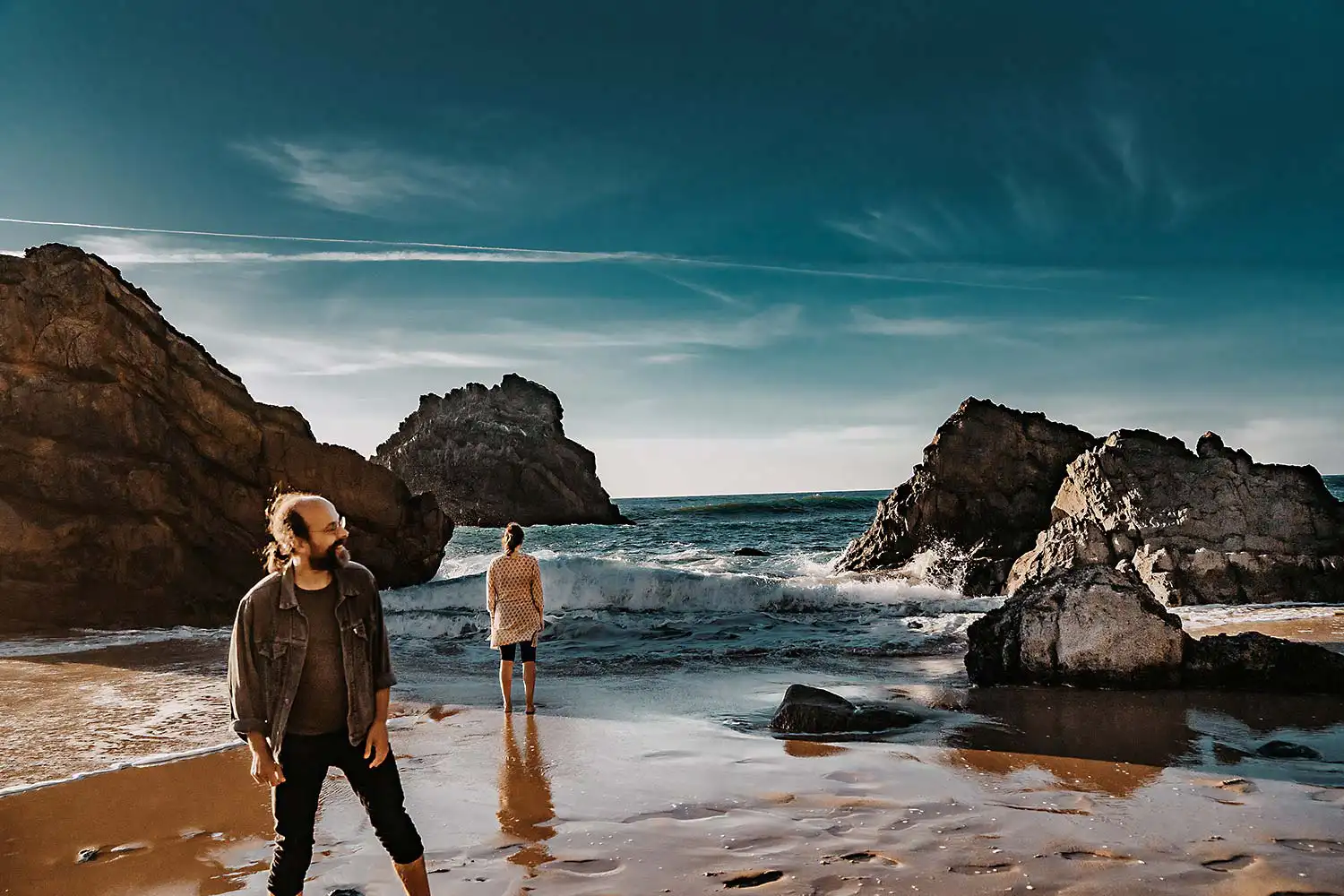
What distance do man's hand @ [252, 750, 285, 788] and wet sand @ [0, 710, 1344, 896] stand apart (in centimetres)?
117

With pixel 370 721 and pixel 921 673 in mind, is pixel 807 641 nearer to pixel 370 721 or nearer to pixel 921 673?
pixel 921 673

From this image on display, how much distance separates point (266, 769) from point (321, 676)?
394 millimetres

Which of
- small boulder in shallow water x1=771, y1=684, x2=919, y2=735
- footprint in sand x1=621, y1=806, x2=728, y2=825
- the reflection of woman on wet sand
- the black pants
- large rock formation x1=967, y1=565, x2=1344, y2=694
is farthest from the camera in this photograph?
large rock formation x1=967, y1=565, x2=1344, y2=694

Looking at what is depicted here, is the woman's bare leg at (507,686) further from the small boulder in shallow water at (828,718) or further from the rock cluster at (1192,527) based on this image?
the rock cluster at (1192,527)

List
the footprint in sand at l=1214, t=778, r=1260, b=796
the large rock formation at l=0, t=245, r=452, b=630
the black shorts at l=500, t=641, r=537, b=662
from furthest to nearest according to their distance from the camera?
the large rock formation at l=0, t=245, r=452, b=630
the black shorts at l=500, t=641, r=537, b=662
the footprint in sand at l=1214, t=778, r=1260, b=796

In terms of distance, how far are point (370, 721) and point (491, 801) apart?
2.44 m

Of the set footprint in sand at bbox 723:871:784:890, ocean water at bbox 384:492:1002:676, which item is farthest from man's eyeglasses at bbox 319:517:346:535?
ocean water at bbox 384:492:1002:676

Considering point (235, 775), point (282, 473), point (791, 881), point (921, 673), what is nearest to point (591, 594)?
point (282, 473)

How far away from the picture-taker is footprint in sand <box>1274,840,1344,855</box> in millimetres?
4582

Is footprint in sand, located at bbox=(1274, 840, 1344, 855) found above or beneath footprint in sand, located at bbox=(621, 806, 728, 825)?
beneath

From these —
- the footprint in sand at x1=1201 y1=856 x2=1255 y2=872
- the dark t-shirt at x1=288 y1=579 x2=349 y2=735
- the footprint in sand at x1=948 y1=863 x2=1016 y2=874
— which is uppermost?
the dark t-shirt at x1=288 y1=579 x2=349 y2=735

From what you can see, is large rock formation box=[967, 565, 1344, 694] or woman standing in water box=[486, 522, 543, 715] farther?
woman standing in water box=[486, 522, 543, 715]

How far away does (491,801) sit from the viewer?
5906 mm

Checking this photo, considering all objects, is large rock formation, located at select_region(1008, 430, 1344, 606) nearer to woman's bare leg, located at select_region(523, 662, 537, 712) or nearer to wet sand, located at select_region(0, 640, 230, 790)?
woman's bare leg, located at select_region(523, 662, 537, 712)
